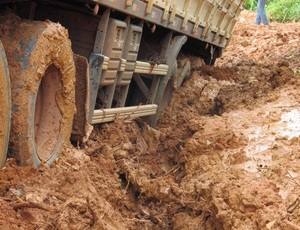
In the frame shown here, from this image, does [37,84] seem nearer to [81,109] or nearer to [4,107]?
[4,107]

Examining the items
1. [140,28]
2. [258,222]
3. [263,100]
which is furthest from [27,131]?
[263,100]

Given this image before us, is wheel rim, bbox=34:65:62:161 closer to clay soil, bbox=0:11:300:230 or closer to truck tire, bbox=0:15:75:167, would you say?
truck tire, bbox=0:15:75:167

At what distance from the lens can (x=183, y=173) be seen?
17.5 ft

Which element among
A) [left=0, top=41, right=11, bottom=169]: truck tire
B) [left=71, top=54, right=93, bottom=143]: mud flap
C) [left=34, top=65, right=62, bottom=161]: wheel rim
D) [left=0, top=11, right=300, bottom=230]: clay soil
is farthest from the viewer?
[left=71, top=54, right=93, bottom=143]: mud flap

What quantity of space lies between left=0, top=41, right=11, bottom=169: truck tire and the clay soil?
0.18 meters

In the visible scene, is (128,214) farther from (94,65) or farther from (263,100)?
(263,100)

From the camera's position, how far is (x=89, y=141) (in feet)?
16.0

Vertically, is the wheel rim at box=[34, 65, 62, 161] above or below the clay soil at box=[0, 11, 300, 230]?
above

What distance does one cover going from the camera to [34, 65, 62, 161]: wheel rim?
3961 mm

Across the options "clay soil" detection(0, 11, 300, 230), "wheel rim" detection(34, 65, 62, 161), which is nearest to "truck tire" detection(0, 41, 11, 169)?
"clay soil" detection(0, 11, 300, 230)

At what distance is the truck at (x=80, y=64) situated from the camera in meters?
3.40

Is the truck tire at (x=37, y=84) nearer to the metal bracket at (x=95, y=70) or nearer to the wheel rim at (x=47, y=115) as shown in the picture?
the wheel rim at (x=47, y=115)

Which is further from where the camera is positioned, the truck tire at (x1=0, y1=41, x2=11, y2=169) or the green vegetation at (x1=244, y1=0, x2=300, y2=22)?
the green vegetation at (x1=244, y1=0, x2=300, y2=22)

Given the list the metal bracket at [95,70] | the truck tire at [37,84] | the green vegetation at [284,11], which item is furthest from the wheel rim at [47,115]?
the green vegetation at [284,11]
